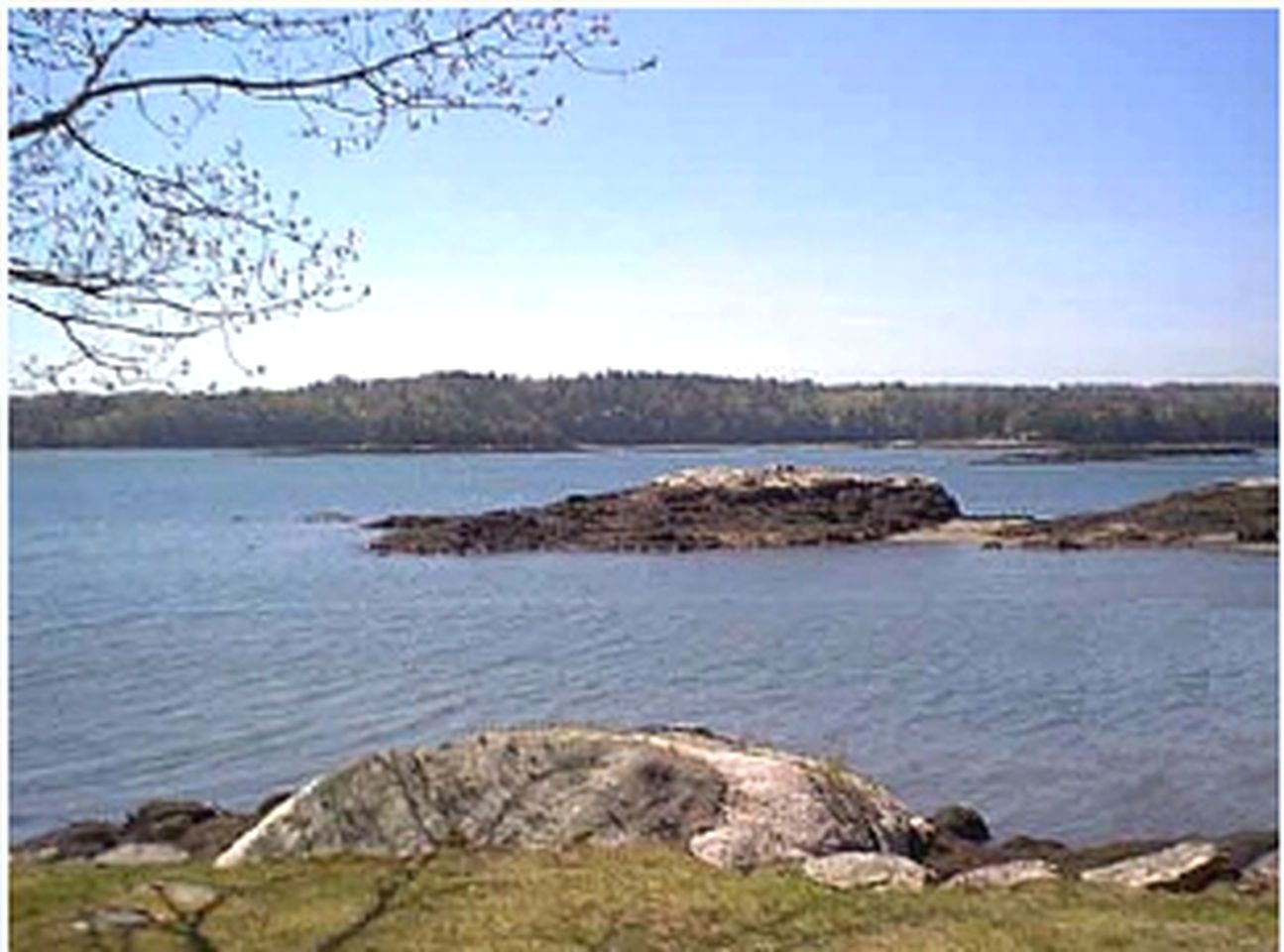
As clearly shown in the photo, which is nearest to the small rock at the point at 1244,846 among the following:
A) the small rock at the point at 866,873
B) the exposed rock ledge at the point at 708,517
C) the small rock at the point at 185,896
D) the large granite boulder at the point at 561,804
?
the large granite boulder at the point at 561,804

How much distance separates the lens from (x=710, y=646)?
18.6 m

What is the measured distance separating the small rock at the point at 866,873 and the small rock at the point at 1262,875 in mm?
1251

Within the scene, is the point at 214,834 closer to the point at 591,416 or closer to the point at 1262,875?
the point at 1262,875

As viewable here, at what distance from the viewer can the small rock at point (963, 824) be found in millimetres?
8609

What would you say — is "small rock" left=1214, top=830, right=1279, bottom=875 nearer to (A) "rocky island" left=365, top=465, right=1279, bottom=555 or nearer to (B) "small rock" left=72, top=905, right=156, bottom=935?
(B) "small rock" left=72, top=905, right=156, bottom=935

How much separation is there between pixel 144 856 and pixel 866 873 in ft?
9.49

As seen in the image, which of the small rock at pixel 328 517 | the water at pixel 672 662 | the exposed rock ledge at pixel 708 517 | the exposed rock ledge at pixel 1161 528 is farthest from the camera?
the small rock at pixel 328 517

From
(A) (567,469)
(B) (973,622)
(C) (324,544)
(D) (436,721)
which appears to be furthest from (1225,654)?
(A) (567,469)

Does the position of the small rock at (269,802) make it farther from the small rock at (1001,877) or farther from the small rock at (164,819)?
the small rock at (1001,877)

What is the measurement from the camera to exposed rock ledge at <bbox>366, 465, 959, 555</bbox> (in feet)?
116

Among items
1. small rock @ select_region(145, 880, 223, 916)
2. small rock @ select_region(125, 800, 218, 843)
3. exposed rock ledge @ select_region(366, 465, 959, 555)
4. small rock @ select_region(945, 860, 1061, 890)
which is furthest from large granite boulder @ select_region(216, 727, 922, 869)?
exposed rock ledge @ select_region(366, 465, 959, 555)

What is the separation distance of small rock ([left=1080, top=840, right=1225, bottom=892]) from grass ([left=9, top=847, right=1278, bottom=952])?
231mm

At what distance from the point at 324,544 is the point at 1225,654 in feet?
75.4

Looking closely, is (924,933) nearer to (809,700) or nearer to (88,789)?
(88,789)
